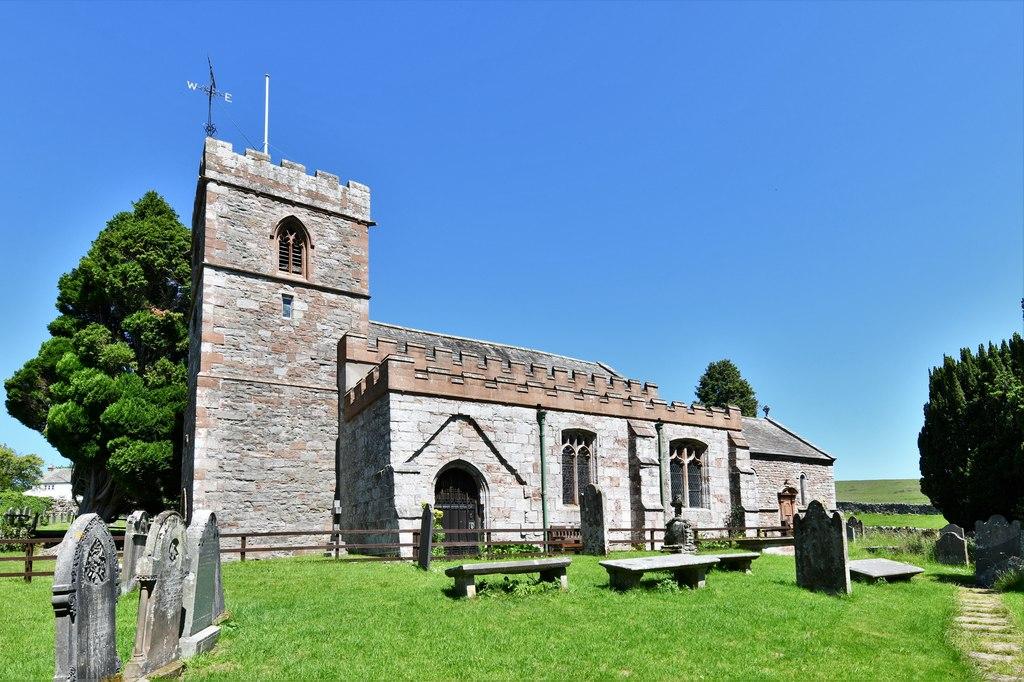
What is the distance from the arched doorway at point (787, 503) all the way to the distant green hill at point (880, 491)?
39.8 meters

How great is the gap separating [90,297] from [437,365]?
1852 centimetres

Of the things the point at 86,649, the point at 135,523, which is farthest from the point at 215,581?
the point at 135,523

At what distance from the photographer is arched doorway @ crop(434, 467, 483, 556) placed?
18.9 metres

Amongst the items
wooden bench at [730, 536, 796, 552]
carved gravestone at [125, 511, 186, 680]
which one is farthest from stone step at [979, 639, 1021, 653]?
wooden bench at [730, 536, 796, 552]

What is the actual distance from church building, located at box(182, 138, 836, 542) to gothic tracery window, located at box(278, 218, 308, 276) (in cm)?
5

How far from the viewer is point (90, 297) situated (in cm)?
2936

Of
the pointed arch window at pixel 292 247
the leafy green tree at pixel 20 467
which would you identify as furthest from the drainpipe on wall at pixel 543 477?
the leafy green tree at pixel 20 467

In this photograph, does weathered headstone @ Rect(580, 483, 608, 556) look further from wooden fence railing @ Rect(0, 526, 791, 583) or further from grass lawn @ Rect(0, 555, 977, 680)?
grass lawn @ Rect(0, 555, 977, 680)

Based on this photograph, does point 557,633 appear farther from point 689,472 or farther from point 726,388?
point 726,388

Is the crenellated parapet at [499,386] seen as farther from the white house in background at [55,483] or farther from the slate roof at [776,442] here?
the white house in background at [55,483]

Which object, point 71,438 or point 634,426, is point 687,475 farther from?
point 71,438

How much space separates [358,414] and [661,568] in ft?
39.7

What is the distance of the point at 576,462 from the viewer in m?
21.7

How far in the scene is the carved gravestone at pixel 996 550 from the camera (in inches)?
529
